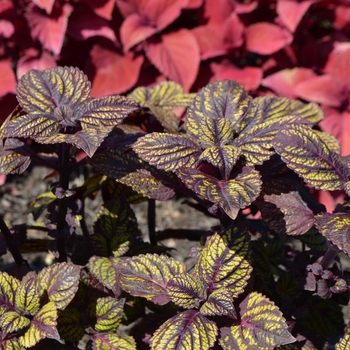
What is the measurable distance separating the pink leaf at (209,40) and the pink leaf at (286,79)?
8.9 inches

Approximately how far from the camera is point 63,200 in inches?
40.1

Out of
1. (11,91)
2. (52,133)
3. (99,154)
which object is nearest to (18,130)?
(52,133)

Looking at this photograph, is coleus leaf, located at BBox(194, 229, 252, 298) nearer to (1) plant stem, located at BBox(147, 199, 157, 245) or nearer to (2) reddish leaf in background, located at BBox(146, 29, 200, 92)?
(1) plant stem, located at BBox(147, 199, 157, 245)

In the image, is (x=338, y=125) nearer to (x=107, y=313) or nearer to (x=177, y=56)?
(x=177, y=56)

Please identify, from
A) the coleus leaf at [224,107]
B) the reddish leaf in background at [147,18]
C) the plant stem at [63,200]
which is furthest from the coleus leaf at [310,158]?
the reddish leaf in background at [147,18]

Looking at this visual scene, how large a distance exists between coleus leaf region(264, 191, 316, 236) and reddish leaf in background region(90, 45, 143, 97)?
4.35ft

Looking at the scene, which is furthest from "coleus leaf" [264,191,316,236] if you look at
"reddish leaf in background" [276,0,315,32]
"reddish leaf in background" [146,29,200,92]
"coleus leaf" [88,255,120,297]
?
"reddish leaf in background" [276,0,315,32]

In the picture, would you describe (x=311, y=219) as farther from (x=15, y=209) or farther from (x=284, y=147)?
(x=15, y=209)

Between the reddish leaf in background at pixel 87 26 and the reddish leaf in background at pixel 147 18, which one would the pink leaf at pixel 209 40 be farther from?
the reddish leaf in background at pixel 87 26

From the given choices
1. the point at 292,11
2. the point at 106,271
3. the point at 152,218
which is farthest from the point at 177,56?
the point at 106,271

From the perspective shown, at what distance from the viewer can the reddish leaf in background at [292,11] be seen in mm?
2160

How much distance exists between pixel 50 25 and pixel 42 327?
1.60 metres

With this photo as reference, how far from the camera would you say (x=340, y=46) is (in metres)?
2.35

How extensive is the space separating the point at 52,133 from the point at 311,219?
0.46 metres
